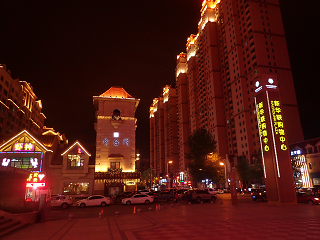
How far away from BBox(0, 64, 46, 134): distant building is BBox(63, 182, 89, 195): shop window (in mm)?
34272

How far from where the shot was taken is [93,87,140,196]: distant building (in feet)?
145

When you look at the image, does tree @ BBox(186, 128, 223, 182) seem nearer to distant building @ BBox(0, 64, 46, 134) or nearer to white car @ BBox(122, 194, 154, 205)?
white car @ BBox(122, 194, 154, 205)

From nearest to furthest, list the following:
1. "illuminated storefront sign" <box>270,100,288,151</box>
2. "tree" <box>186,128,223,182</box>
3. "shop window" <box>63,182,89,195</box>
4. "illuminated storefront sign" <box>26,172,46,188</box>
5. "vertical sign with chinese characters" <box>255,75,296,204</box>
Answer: "illuminated storefront sign" <box>26,172,46,188</box> → "vertical sign with chinese characters" <box>255,75,296,204</box> → "illuminated storefront sign" <box>270,100,288,151</box> → "shop window" <box>63,182,89,195</box> → "tree" <box>186,128,223,182</box>

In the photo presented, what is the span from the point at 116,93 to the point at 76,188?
21086 mm

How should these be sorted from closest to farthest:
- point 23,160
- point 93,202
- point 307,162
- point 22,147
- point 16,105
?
point 93,202
point 23,160
point 22,147
point 307,162
point 16,105

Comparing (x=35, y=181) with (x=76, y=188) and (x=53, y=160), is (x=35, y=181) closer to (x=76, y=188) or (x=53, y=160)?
(x=76, y=188)

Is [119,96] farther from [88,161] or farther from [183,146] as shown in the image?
[183,146]

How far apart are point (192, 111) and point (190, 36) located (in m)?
44.1

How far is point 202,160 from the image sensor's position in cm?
5062

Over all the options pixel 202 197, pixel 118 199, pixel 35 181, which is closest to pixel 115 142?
pixel 118 199

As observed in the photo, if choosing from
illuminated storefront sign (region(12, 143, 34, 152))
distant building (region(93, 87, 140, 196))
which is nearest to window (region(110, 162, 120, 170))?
distant building (region(93, 87, 140, 196))

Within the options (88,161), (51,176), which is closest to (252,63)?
(88,161)

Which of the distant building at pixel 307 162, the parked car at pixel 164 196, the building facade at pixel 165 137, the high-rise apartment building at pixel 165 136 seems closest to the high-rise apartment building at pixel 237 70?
the distant building at pixel 307 162

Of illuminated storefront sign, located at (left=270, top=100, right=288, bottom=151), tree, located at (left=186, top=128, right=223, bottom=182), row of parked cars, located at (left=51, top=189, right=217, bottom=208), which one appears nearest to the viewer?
illuminated storefront sign, located at (left=270, top=100, right=288, bottom=151)
